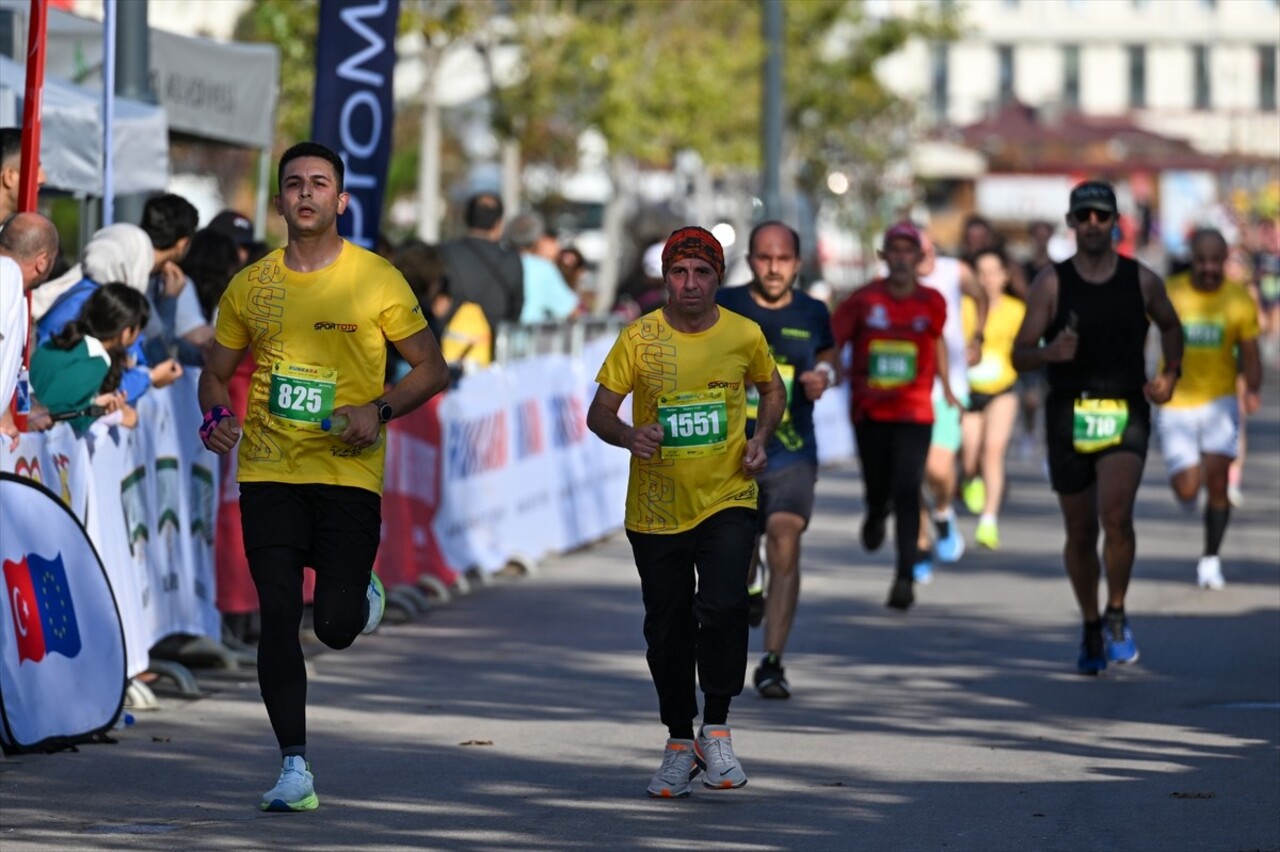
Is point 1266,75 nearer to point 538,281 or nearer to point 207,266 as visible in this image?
point 538,281

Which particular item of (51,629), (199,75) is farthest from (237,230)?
(51,629)

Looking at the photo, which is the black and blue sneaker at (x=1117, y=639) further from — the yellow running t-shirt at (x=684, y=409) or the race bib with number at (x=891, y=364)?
the yellow running t-shirt at (x=684, y=409)

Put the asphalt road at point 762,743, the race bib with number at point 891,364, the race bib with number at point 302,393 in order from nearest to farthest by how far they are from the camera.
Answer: the asphalt road at point 762,743, the race bib with number at point 302,393, the race bib with number at point 891,364

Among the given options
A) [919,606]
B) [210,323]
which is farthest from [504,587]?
[210,323]

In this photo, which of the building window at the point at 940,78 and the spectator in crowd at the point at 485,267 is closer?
the spectator in crowd at the point at 485,267

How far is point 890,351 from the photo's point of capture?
43.7ft

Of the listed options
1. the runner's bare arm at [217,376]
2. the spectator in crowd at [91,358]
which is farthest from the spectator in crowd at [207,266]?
the runner's bare arm at [217,376]

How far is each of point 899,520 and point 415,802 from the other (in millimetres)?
5624

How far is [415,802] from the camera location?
8.13 m

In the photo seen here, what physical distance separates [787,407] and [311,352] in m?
3.43

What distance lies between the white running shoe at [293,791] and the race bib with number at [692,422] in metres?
1.50

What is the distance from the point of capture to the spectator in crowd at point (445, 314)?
14141mm

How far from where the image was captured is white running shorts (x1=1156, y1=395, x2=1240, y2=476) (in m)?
14.7

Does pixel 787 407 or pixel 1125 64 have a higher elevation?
pixel 1125 64
